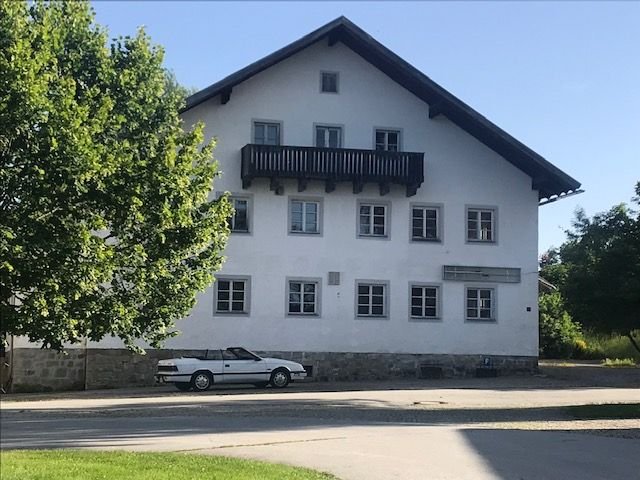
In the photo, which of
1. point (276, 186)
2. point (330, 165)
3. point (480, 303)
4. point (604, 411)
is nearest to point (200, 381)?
point (276, 186)

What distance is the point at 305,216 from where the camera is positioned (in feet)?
98.3

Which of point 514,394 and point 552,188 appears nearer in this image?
point 514,394

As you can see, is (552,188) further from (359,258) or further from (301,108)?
(301,108)

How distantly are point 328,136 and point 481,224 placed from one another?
6544 millimetres

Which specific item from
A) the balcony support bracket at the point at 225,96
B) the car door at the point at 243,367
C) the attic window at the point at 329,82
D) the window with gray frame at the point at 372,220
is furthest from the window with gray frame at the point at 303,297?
the attic window at the point at 329,82

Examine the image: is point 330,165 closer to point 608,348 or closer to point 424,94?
point 424,94

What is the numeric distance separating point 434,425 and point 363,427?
1517 mm

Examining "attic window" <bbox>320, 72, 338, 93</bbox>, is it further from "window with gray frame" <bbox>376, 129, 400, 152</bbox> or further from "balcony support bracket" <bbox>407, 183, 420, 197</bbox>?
"balcony support bracket" <bbox>407, 183, 420, 197</bbox>

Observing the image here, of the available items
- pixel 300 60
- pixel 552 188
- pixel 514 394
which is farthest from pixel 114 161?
pixel 552 188

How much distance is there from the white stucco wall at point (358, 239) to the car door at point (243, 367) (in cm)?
297

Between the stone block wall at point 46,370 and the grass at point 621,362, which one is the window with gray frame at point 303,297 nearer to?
the stone block wall at point 46,370

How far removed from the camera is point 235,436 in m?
13.6

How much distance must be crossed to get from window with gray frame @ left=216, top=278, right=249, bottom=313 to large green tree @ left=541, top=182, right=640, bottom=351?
39.7 feet

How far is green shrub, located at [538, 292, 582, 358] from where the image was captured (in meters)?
42.6
